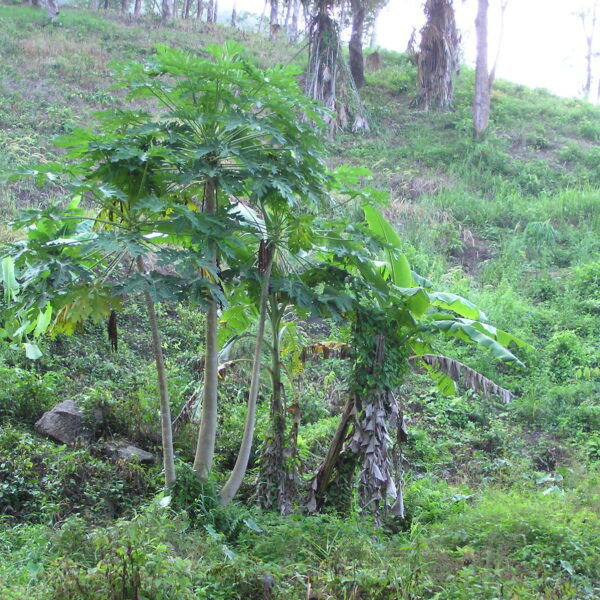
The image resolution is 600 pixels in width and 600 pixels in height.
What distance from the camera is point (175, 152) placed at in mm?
5637

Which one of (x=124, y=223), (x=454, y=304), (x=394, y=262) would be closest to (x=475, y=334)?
(x=454, y=304)

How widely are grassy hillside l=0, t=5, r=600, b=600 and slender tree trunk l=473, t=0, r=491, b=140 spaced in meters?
0.46

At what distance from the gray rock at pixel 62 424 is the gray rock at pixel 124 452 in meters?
0.39

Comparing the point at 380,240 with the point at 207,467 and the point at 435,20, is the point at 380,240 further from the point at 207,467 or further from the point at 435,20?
the point at 435,20

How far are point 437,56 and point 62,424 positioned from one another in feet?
64.4

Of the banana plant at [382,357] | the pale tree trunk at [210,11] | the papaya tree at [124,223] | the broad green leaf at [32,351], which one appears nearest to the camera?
the papaya tree at [124,223]

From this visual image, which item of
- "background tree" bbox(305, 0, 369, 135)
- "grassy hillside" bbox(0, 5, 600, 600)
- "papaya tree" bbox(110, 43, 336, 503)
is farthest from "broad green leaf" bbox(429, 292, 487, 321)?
"background tree" bbox(305, 0, 369, 135)

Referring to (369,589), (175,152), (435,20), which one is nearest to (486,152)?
(435,20)

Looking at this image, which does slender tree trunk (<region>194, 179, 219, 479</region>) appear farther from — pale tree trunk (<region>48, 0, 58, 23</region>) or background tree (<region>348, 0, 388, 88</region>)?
pale tree trunk (<region>48, 0, 58, 23</region>)

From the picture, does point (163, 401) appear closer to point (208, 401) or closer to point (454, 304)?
point (208, 401)

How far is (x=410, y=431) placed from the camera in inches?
377

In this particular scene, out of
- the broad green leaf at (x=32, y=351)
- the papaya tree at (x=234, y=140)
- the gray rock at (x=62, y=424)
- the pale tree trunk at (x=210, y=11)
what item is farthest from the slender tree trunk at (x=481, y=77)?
the pale tree trunk at (x=210, y=11)

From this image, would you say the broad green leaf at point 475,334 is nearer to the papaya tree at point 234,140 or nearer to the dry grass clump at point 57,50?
the papaya tree at point 234,140

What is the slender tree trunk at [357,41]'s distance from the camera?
22.9 metres
